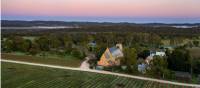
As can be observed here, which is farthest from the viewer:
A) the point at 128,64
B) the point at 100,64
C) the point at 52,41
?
the point at 52,41

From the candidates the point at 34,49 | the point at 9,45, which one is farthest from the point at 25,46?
the point at 9,45

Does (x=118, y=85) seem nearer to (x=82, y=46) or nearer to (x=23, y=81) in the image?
(x=23, y=81)

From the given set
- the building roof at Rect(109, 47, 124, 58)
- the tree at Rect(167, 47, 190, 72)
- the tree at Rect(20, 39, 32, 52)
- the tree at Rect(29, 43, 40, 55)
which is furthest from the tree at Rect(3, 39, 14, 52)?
the tree at Rect(167, 47, 190, 72)

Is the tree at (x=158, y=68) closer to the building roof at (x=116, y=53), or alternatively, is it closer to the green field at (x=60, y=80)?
the green field at (x=60, y=80)

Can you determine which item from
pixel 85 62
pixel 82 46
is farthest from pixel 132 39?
pixel 85 62

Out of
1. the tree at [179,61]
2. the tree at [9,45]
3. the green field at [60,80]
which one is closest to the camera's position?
the green field at [60,80]

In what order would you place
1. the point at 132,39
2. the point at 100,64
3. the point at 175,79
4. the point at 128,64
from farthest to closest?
the point at 132,39
the point at 100,64
the point at 128,64
the point at 175,79

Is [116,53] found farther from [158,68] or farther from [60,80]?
[60,80]

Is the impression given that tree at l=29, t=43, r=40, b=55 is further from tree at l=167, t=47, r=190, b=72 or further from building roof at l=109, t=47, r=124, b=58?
tree at l=167, t=47, r=190, b=72

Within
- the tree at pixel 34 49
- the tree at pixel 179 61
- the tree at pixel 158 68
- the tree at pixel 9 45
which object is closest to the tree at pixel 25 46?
the tree at pixel 34 49
